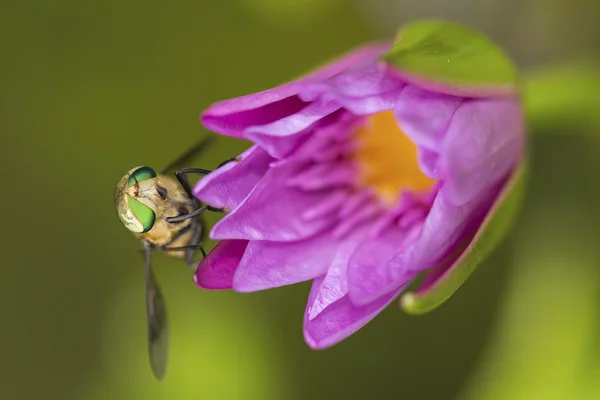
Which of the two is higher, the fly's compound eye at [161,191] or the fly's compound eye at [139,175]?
the fly's compound eye at [139,175]

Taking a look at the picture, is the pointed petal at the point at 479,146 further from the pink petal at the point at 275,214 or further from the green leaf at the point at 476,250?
the pink petal at the point at 275,214

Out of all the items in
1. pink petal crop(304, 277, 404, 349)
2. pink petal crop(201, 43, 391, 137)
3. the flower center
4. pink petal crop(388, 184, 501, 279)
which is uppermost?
pink petal crop(201, 43, 391, 137)

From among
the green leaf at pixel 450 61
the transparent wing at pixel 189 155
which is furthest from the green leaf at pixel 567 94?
the transparent wing at pixel 189 155

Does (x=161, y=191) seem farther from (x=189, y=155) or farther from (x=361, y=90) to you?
(x=361, y=90)

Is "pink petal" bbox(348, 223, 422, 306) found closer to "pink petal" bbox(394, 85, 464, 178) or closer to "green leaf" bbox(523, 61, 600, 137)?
"pink petal" bbox(394, 85, 464, 178)

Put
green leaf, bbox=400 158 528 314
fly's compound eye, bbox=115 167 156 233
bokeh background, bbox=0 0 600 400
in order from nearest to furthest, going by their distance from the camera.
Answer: green leaf, bbox=400 158 528 314
fly's compound eye, bbox=115 167 156 233
bokeh background, bbox=0 0 600 400

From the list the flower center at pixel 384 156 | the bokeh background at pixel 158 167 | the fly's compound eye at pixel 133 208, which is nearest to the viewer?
the fly's compound eye at pixel 133 208

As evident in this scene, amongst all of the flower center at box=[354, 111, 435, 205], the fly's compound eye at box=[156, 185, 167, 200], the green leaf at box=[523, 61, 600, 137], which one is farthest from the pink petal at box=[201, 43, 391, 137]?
the green leaf at box=[523, 61, 600, 137]
